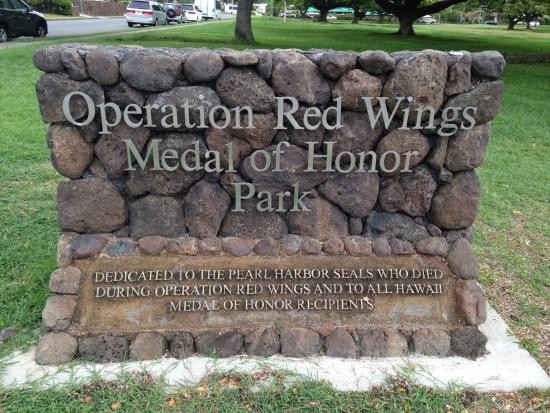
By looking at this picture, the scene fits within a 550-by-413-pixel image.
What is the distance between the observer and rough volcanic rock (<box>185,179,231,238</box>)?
3115mm

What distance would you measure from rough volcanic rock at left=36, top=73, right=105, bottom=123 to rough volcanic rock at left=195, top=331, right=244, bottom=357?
144cm

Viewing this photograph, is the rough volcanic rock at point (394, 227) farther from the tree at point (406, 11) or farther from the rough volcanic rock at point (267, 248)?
the tree at point (406, 11)

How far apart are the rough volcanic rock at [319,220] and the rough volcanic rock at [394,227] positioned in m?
0.17

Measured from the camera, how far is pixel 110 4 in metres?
45.5

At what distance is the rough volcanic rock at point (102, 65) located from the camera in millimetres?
2805

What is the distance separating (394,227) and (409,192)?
0.78ft

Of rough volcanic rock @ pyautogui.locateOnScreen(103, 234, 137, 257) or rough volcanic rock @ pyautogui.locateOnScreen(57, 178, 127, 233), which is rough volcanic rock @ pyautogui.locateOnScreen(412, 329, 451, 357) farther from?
rough volcanic rock @ pyautogui.locateOnScreen(57, 178, 127, 233)

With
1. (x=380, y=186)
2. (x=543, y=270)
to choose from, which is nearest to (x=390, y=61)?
(x=380, y=186)

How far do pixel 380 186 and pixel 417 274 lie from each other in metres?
0.59

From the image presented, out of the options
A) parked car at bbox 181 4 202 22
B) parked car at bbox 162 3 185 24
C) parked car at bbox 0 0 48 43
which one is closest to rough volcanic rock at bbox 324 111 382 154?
parked car at bbox 0 0 48 43

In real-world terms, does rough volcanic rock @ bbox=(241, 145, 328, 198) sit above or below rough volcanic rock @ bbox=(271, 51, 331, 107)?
below

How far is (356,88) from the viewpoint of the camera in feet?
9.59

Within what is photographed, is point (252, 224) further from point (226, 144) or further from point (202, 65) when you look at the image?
point (202, 65)

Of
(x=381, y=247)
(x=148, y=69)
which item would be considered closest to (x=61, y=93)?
(x=148, y=69)
